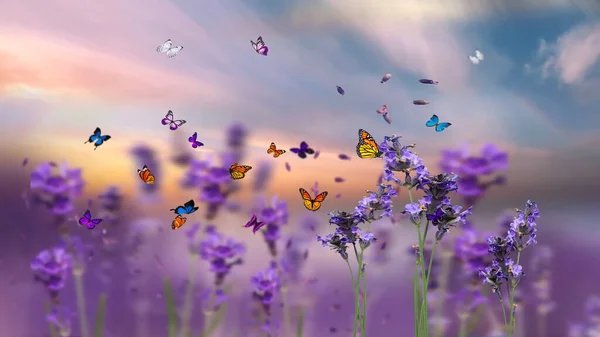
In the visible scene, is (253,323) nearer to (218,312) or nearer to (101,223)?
(218,312)

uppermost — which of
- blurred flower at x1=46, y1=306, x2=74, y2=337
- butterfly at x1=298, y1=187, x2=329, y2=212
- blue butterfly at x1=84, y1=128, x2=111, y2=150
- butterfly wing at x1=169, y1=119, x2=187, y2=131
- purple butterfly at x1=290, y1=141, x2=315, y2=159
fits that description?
butterfly wing at x1=169, y1=119, x2=187, y2=131

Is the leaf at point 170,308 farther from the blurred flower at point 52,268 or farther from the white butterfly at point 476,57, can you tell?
the white butterfly at point 476,57

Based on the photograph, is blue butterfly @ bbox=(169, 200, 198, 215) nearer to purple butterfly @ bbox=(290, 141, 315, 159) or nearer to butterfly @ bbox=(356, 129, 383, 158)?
purple butterfly @ bbox=(290, 141, 315, 159)

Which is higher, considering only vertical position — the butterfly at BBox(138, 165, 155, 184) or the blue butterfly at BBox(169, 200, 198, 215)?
the butterfly at BBox(138, 165, 155, 184)

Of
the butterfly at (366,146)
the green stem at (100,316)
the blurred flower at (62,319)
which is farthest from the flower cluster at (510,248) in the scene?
the blurred flower at (62,319)

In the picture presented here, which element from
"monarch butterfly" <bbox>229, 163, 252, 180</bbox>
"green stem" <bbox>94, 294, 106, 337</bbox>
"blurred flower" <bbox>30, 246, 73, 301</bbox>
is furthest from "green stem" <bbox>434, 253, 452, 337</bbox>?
"blurred flower" <bbox>30, 246, 73, 301</bbox>

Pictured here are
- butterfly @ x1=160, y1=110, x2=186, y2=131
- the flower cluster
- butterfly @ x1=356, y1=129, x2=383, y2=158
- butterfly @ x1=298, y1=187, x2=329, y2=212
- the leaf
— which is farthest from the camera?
the leaf

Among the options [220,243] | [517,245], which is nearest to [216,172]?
[220,243]
